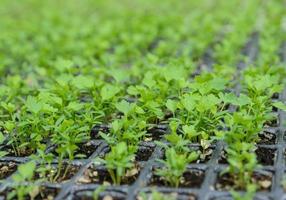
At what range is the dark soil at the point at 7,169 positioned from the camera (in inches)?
67.9

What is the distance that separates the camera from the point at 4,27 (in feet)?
12.5

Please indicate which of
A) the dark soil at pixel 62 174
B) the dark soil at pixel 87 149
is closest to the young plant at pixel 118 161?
the dark soil at pixel 62 174

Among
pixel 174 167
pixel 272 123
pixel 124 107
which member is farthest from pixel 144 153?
pixel 272 123

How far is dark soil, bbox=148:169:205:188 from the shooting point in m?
1.56

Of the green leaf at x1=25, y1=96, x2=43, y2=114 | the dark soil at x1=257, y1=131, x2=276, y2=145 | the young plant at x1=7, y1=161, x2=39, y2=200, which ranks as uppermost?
the green leaf at x1=25, y1=96, x2=43, y2=114

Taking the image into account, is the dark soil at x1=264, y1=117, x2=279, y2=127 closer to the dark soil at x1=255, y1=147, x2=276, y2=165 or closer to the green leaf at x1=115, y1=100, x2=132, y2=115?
the dark soil at x1=255, y1=147, x2=276, y2=165

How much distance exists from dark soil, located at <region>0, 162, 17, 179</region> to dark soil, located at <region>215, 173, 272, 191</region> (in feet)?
2.29

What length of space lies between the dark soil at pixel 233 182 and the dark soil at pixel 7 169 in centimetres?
70

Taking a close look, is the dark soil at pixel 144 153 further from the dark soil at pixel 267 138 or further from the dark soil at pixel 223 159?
the dark soil at pixel 267 138

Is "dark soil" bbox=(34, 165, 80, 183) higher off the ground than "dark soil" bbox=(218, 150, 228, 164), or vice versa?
"dark soil" bbox=(218, 150, 228, 164)

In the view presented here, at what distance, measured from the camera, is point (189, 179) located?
5.22ft

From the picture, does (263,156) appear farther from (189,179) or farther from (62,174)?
(62,174)

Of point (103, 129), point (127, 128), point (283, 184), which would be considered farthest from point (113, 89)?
point (283, 184)

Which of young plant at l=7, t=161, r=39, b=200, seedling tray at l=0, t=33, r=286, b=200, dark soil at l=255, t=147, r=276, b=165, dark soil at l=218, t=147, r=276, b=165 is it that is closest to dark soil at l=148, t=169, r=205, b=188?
seedling tray at l=0, t=33, r=286, b=200
